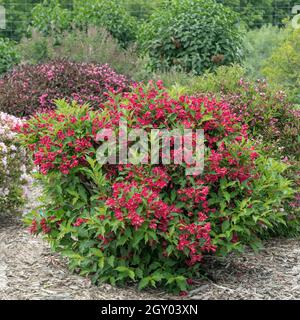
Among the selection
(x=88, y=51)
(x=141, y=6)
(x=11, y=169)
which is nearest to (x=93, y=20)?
(x=88, y=51)

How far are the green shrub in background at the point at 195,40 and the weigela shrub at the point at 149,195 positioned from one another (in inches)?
260

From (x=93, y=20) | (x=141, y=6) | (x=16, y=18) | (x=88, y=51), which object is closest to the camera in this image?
(x=88, y=51)

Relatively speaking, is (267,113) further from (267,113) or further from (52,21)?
(52,21)

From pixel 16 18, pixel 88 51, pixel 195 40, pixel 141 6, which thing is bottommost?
pixel 88 51

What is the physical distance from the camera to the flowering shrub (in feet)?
18.2

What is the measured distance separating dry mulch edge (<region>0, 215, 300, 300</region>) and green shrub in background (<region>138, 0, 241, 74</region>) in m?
6.32

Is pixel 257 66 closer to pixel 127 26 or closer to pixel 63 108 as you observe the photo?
pixel 127 26

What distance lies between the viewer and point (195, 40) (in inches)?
445

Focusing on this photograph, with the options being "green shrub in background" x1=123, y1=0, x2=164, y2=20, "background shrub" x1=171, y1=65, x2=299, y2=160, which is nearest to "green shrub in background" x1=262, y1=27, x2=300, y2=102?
"background shrub" x1=171, y1=65, x2=299, y2=160

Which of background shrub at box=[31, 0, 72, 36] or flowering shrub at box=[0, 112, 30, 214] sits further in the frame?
background shrub at box=[31, 0, 72, 36]

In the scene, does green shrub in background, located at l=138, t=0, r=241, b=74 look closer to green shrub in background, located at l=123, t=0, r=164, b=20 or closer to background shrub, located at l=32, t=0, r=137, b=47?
background shrub, located at l=32, t=0, r=137, b=47

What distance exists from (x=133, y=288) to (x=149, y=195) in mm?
757

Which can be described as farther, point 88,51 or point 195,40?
point 195,40

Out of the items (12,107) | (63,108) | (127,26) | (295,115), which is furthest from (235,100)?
(127,26)
